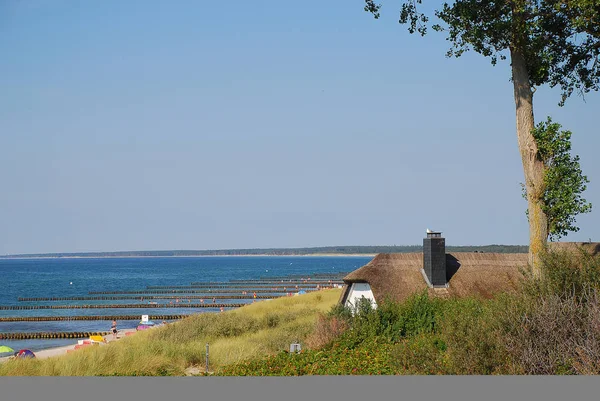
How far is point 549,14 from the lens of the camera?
1664cm

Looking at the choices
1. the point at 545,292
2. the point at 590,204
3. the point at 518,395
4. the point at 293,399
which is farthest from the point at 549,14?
the point at 293,399

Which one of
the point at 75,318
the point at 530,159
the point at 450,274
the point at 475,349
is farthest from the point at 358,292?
the point at 75,318

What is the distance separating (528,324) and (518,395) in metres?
4.16

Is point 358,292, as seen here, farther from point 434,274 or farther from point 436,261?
point 436,261

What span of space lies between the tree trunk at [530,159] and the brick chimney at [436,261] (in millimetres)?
10913

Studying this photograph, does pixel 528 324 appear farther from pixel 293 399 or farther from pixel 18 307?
pixel 18 307

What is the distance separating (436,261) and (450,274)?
96 centimetres

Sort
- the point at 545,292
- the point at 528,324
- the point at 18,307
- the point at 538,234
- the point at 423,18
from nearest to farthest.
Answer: the point at 528,324 → the point at 545,292 → the point at 538,234 → the point at 423,18 → the point at 18,307

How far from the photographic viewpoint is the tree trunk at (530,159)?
1630 centimetres

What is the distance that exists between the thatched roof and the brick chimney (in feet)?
1.17

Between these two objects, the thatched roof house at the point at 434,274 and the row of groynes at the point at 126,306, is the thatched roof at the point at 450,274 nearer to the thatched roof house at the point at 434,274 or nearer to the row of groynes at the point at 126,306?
the thatched roof house at the point at 434,274

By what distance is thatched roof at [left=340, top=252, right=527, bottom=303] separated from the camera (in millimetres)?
27125

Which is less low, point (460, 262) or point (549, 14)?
point (549, 14)

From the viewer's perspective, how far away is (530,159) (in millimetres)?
16547
